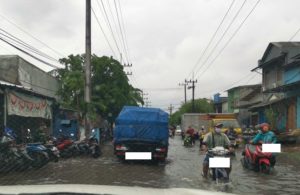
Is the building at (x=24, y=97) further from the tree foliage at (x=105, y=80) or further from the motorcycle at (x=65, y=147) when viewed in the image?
the tree foliage at (x=105, y=80)

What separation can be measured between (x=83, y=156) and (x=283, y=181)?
10.2m

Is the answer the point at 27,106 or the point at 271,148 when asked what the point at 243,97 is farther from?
the point at 271,148

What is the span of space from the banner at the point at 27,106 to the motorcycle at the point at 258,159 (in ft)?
25.4

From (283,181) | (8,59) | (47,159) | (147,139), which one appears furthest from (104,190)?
(8,59)

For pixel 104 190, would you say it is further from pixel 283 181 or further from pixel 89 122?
pixel 89 122

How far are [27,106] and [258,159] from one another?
28.8 ft

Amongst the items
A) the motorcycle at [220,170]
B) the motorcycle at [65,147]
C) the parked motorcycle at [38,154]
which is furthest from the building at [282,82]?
the motorcycle at [220,170]

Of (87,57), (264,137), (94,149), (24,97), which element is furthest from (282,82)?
(264,137)

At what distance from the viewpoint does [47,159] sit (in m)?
17.0

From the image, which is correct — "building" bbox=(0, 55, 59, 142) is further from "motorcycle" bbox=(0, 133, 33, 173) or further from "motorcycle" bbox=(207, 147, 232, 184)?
"motorcycle" bbox=(207, 147, 232, 184)

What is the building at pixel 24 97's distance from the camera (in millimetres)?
18203

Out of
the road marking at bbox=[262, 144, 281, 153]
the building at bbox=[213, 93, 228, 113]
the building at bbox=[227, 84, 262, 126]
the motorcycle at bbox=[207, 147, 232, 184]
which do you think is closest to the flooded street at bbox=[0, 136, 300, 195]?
the motorcycle at bbox=[207, 147, 232, 184]

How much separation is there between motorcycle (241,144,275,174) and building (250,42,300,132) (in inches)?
542

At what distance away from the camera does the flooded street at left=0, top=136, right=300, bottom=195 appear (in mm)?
13094
